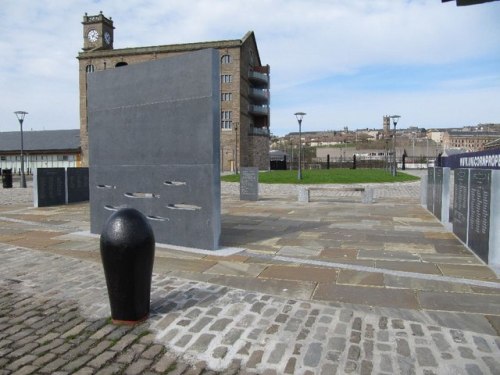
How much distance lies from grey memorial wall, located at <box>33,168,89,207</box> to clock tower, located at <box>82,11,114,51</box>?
5318 centimetres

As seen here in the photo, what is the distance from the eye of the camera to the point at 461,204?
8414 mm

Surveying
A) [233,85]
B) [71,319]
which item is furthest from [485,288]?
[233,85]

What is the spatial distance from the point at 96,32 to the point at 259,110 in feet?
89.6

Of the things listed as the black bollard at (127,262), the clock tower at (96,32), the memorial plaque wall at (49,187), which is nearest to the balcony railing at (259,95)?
the clock tower at (96,32)

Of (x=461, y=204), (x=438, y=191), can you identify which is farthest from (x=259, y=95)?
(x=461, y=204)

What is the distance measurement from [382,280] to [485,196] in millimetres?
2419

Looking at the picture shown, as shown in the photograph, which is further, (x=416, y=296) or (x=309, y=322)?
(x=416, y=296)

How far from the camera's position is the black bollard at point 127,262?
4117 millimetres

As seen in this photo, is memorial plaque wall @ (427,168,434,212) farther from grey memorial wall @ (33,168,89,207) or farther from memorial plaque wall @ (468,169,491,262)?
grey memorial wall @ (33,168,89,207)

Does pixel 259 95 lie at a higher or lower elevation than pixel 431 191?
higher

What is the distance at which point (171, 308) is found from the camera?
183 inches

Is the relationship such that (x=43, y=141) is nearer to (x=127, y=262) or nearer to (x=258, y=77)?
(x=258, y=77)

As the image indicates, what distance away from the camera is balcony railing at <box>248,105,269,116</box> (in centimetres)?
6662

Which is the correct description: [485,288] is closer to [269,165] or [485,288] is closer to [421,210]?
[421,210]
